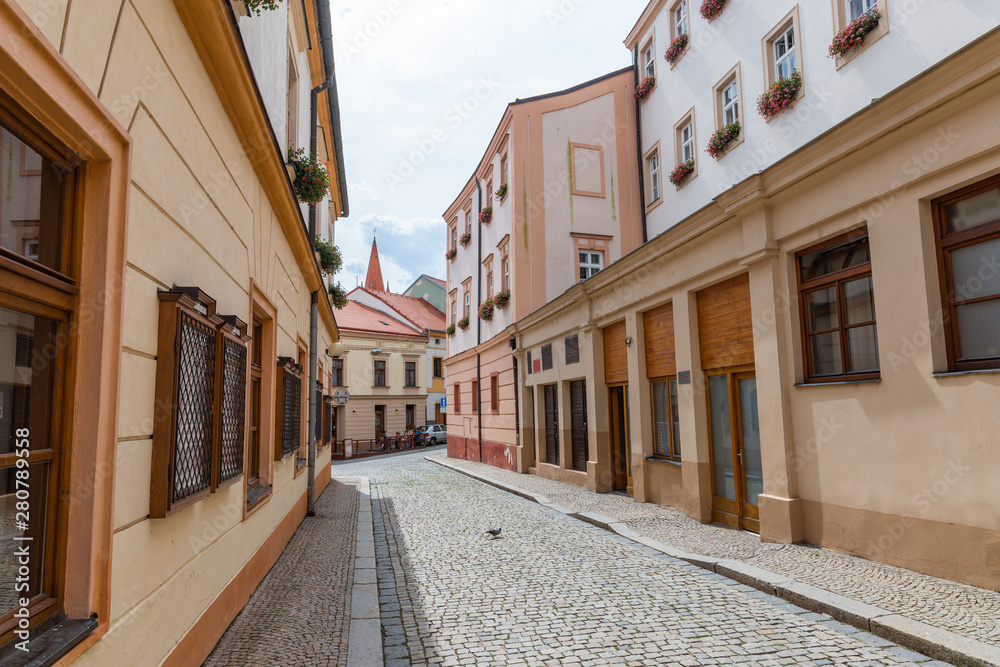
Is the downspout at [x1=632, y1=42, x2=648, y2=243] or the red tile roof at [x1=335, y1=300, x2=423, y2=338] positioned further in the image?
the red tile roof at [x1=335, y1=300, x2=423, y2=338]

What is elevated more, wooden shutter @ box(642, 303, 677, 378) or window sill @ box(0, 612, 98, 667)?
wooden shutter @ box(642, 303, 677, 378)

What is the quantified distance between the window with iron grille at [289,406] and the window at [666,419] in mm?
5814

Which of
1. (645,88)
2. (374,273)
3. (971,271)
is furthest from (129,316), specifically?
(374,273)

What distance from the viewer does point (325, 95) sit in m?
13.5

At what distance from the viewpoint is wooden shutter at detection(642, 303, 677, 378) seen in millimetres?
10625

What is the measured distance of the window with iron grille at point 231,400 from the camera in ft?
14.9

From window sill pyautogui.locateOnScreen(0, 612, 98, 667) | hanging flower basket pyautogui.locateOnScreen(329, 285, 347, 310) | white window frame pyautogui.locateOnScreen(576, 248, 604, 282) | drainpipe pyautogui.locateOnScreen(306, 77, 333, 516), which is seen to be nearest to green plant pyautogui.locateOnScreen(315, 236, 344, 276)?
drainpipe pyautogui.locateOnScreen(306, 77, 333, 516)

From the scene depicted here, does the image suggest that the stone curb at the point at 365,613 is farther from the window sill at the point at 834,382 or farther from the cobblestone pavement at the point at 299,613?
the window sill at the point at 834,382

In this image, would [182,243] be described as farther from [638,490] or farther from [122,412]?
[638,490]

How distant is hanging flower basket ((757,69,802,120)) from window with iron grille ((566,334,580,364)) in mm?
5761

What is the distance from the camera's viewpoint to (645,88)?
16.5 metres

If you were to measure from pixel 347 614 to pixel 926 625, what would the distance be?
436 centimetres

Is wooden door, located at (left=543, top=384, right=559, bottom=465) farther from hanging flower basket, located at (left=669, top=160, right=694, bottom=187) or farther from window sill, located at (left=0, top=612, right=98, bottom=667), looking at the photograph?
window sill, located at (left=0, top=612, right=98, bottom=667)

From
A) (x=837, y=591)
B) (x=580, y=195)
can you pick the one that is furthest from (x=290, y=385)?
(x=580, y=195)
